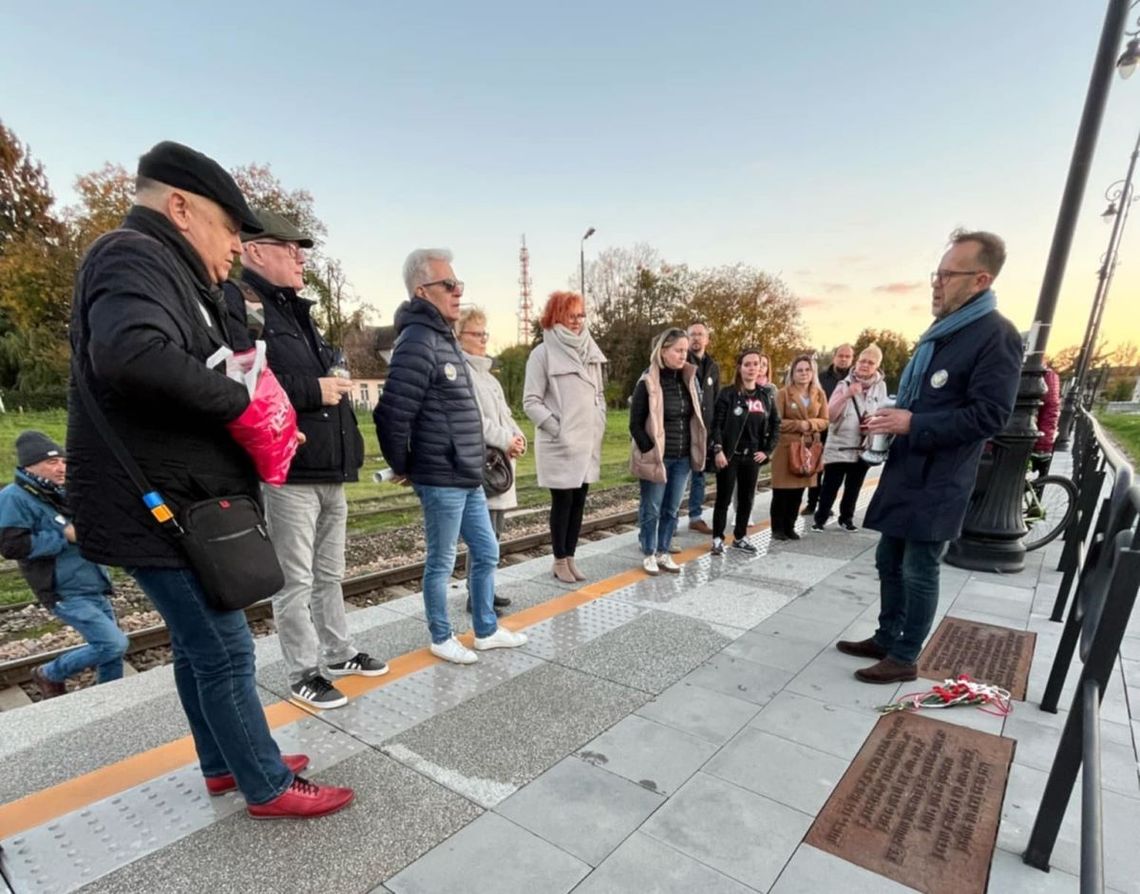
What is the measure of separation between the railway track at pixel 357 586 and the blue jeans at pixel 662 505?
4.94ft

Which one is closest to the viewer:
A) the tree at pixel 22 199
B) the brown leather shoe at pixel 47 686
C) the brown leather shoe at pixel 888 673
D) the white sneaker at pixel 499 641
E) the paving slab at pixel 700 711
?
the paving slab at pixel 700 711

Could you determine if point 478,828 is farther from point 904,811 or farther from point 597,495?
point 597,495

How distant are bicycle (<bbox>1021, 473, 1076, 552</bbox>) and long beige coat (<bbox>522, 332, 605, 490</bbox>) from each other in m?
4.22

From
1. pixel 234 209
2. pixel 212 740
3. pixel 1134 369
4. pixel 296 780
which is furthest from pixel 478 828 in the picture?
pixel 1134 369

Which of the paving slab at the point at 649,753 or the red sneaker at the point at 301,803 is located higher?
the red sneaker at the point at 301,803

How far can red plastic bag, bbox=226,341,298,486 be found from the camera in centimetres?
184

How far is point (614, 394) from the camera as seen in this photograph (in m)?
41.8

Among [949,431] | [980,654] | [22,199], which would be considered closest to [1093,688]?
[949,431]

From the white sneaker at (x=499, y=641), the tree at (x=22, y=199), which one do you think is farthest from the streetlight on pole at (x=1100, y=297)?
the tree at (x=22, y=199)

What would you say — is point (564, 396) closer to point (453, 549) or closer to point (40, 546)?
point (453, 549)

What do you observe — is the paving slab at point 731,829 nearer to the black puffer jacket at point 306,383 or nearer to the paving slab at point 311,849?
the paving slab at point 311,849

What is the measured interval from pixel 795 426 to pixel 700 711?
3748mm

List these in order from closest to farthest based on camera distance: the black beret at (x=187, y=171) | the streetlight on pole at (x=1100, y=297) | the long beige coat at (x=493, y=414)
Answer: the black beret at (x=187, y=171)
the long beige coat at (x=493, y=414)
the streetlight on pole at (x=1100, y=297)

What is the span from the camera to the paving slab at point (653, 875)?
6.09ft
